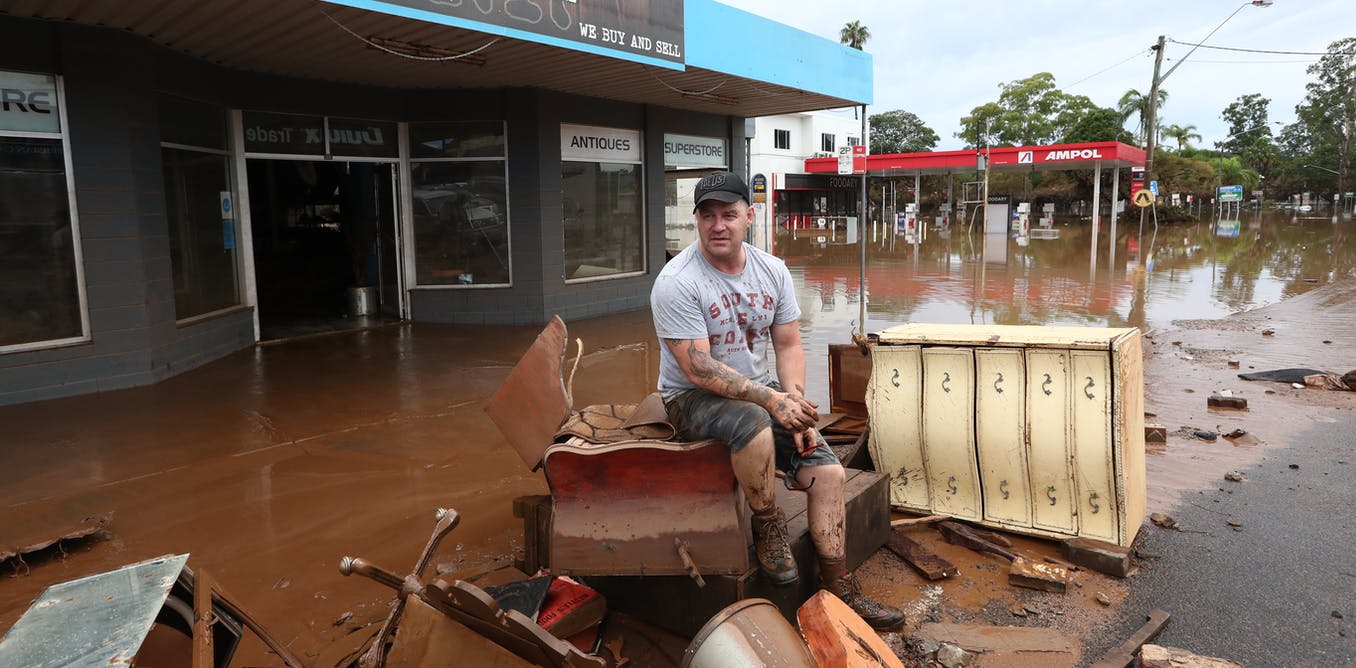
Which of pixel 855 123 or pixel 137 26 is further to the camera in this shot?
pixel 855 123

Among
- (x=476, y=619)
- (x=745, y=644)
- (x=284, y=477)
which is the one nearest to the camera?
(x=745, y=644)

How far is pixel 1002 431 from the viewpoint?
4418 mm

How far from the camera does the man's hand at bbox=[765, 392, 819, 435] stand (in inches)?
126

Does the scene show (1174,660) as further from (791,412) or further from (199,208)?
(199,208)

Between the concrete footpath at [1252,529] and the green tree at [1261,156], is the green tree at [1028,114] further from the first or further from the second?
the concrete footpath at [1252,529]

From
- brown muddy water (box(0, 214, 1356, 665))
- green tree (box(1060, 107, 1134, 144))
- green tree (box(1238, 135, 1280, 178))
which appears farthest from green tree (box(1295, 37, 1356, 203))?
brown muddy water (box(0, 214, 1356, 665))

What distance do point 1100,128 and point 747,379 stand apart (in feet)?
231

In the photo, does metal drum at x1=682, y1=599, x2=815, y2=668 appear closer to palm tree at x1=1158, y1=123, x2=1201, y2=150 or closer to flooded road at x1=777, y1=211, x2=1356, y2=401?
flooded road at x1=777, y1=211, x2=1356, y2=401

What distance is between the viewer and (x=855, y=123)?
5903 cm

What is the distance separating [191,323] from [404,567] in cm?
623

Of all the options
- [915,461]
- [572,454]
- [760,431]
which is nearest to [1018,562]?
[915,461]

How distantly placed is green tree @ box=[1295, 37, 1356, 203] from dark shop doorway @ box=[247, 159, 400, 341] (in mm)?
95017

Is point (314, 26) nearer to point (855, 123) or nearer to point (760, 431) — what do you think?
point (760, 431)

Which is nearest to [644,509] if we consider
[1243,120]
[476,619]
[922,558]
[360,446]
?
[476,619]
